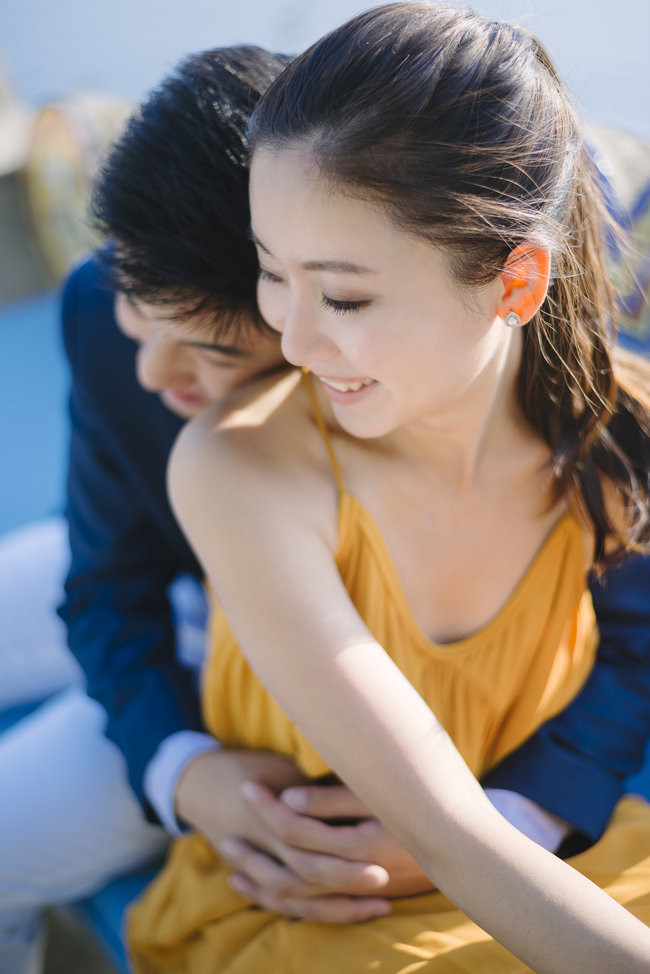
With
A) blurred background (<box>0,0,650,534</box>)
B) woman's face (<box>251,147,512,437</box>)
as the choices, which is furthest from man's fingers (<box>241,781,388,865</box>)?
blurred background (<box>0,0,650,534</box>)

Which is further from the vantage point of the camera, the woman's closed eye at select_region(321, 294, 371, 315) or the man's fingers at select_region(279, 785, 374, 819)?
the man's fingers at select_region(279, 785, 374, 819)

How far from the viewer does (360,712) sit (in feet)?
2.84

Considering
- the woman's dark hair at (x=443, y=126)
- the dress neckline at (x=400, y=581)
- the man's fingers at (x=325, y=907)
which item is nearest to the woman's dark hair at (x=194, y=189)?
the woman's dark hair at (x=443, y=126)

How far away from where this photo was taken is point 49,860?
4.22 ft

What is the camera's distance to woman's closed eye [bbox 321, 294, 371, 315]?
0.82 m

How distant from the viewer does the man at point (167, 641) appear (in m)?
0.98

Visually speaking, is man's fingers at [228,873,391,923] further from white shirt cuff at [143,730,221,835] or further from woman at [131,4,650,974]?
white shirt cuff at [143,730,221,835]

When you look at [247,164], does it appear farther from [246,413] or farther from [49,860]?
[49,860]

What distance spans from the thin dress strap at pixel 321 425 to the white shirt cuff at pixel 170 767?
413 mm

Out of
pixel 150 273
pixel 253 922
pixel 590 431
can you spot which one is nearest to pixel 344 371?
pixel 150 273

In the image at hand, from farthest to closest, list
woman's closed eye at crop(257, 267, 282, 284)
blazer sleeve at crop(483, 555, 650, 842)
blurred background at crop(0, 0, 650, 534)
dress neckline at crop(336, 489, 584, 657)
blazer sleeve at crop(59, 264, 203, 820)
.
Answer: blurred background at crop(0, 0, 650, 534), blazer sleeve at crop(59, 264, 203, 820), blazer sleeve at crop(483, 555, 650, 842), dress neckline at crop(336, 489, 584, 657), woman's closed eye at crop(257, 267, 282, 284)

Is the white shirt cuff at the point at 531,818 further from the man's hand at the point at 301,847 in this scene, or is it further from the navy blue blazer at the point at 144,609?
the man's hand at the point at 301,847

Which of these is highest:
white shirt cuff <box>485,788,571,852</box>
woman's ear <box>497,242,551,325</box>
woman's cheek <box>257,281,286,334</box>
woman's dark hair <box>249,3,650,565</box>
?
woman's dark hair <box>249,3,650,565</box>

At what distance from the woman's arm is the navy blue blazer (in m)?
0.29
